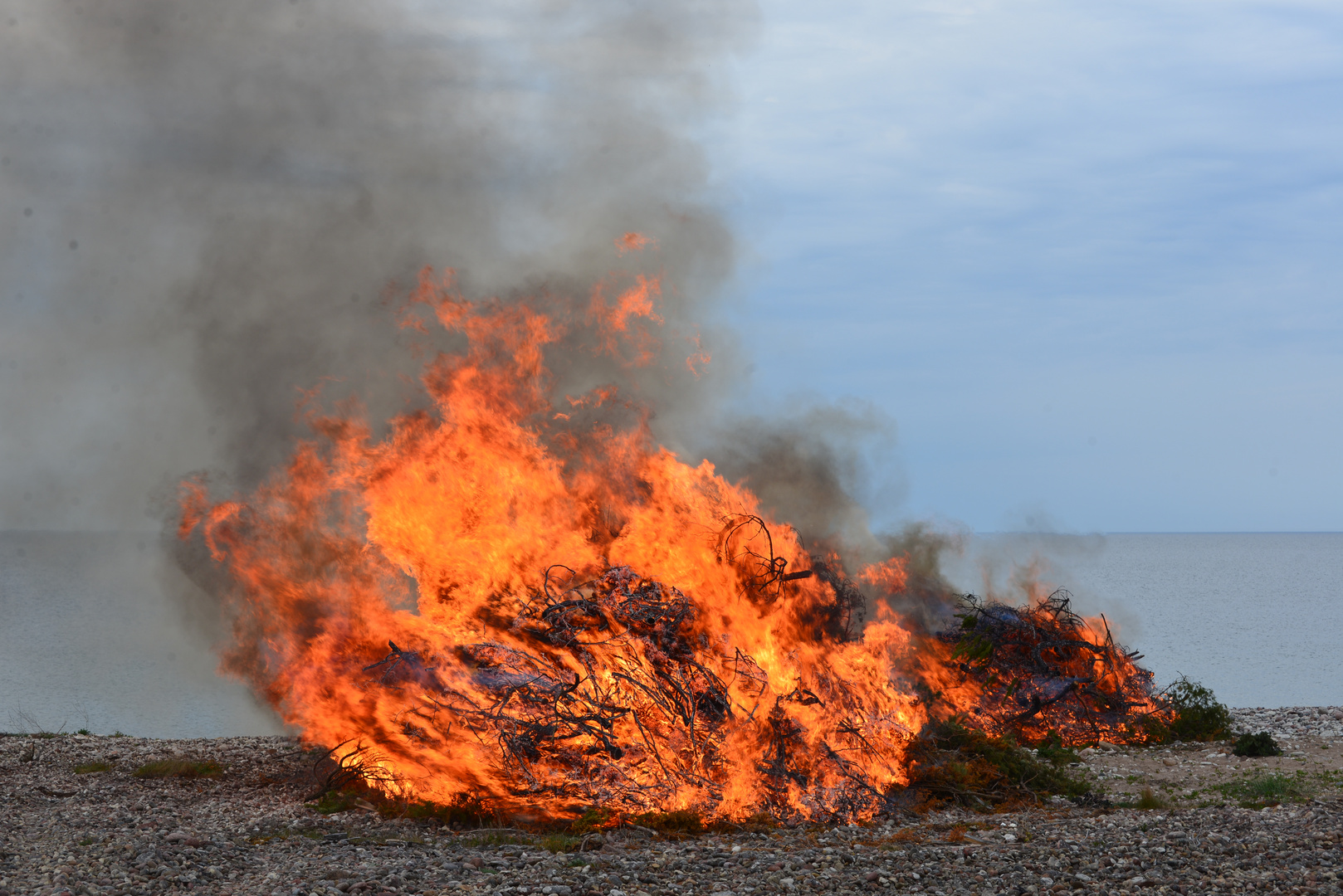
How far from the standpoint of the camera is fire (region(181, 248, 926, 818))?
42.1ft

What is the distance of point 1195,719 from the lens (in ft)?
64.3

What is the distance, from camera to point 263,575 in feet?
53.3

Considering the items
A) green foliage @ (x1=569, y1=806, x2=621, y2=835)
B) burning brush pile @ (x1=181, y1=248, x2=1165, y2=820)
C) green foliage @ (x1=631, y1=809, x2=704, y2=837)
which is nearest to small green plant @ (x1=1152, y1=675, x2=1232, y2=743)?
burning brush pile @ (x1=181, y1=248, x2=1165, y2=820)

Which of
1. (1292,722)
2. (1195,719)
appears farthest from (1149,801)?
(1292,722)

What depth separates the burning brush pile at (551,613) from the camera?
1284 cm

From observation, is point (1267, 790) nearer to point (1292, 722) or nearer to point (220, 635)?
point (1292, 722)

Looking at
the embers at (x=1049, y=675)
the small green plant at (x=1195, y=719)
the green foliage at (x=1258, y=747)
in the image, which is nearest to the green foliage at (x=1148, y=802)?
the green foliage at (x=1258, y=747)

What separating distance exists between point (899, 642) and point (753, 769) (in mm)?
4652

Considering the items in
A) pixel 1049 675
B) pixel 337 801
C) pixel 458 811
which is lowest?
pixel 458 811

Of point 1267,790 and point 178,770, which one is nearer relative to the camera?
point 1267,790

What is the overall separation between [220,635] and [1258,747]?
21.9 metres

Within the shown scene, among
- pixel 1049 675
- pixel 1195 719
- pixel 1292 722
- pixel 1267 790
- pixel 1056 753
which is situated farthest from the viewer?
pixel 1292 722

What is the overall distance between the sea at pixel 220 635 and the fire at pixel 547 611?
9386 millimetres

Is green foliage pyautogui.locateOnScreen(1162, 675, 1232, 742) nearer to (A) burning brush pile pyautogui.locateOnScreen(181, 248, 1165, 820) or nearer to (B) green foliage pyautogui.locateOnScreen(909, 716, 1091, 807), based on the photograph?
(A) burning brush pile pyautogui.locateOnScreen(181, 248, 1165, 820)
